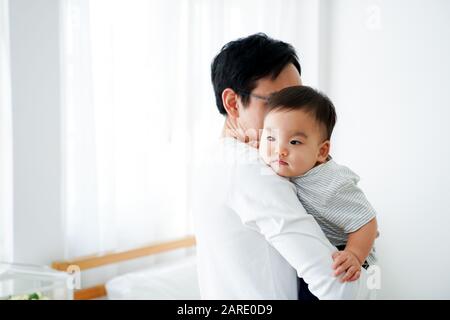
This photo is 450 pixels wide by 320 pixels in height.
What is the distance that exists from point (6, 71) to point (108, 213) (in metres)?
0.69

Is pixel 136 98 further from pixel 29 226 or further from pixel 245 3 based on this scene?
pixel 245 3

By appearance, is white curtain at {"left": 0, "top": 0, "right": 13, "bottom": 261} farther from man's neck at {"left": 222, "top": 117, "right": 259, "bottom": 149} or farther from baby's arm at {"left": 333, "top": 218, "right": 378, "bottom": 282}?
baby's arm at {"left": 333, "top": 218, "right": 378, "bottom": 282}

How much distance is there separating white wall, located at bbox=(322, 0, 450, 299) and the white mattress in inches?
51.0

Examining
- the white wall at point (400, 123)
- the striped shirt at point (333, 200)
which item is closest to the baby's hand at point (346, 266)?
the striped shirt at point (333, 200)

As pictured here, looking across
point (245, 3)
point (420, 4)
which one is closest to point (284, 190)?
point (245, 3)

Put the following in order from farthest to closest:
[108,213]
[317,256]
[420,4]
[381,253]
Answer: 1. [381,253]
2. [420,4]
3. [108,213]
4. [317,256]

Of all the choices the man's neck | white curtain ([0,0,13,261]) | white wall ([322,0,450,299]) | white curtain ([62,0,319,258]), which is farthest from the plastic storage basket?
white wall ([322,0,450,299])

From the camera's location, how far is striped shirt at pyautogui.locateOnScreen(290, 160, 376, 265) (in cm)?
82

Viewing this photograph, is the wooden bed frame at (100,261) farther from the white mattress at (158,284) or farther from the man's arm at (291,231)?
the man's arm at (291,231)

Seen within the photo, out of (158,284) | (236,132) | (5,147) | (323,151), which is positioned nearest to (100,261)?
(158,284)

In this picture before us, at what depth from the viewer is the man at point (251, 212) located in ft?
2.34

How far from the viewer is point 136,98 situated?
1914mm

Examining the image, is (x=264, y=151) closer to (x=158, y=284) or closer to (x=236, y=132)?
(x=236, y=132)
